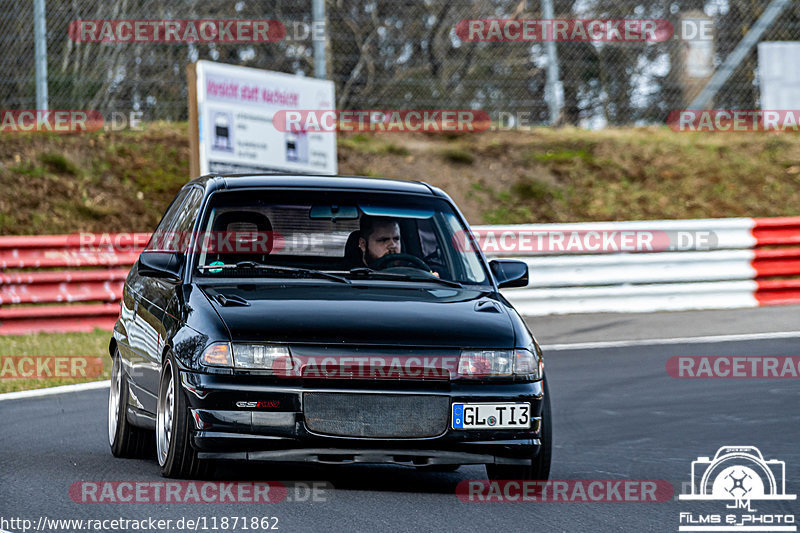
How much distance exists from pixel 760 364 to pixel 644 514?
6.47m

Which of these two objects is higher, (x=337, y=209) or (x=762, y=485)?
(x=337, y=209)

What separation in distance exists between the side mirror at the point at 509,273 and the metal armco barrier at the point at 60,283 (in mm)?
8142

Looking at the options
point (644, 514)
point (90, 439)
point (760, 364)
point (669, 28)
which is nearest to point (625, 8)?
point (669, 28)

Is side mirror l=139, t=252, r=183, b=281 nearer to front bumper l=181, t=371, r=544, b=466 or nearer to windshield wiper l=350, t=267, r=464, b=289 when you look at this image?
windshield wiper l=350, t=267, r=464, b=289

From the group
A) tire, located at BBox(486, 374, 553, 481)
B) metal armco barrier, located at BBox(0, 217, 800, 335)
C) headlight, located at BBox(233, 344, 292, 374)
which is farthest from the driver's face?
metal armco barrier, located at BBox(0, 217, 800, 335)

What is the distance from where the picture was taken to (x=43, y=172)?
19.4 metres

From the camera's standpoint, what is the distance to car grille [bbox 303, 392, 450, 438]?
6.01 m

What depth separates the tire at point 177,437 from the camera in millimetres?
6160

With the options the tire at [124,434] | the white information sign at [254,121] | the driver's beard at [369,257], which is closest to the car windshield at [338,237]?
the driver's beard at [369,257]

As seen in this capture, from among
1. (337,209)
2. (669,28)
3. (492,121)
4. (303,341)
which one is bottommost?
(303,341)

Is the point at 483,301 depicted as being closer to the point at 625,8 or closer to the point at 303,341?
the point at 303,341

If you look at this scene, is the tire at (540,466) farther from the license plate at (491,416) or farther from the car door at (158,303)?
the car door at (158,303)

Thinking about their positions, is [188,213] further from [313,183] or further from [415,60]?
[415,60]

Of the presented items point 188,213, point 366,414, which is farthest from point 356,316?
point 188,213
